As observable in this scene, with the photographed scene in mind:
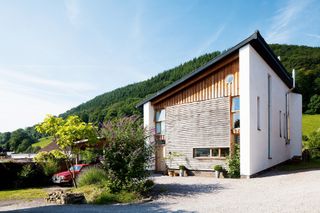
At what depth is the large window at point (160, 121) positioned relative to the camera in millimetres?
22264

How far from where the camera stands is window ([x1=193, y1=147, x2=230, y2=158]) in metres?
18.3

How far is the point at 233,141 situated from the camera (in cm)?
1788

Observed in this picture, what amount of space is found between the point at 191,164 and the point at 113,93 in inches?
2410

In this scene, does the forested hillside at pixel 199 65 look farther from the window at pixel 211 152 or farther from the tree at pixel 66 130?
the tree at pixel 66 130

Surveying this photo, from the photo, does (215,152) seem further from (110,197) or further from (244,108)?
(110,197)

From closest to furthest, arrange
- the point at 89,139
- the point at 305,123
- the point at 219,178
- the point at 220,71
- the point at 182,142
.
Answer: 1. the point at 89,139
2. the point at 219,178
3. the point at 220,71
4. the point at 182,142
5. the point at 305,123

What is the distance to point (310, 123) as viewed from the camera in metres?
46.1

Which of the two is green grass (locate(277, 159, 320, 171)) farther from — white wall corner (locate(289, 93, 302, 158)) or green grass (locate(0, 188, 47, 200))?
green grass (locate(0, 188, 47, 200))

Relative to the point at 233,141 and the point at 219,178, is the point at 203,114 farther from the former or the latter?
the point at 219,178

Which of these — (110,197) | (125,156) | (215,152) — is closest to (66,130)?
(125,156)

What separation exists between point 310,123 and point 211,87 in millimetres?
32608

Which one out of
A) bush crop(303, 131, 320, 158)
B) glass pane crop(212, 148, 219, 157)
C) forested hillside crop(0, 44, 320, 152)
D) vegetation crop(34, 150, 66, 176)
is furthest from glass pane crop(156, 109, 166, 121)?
forested hillside crop(0, 44, 320, 152)

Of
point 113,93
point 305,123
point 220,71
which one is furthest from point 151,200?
point 113,93

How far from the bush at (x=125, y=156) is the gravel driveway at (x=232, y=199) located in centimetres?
128
